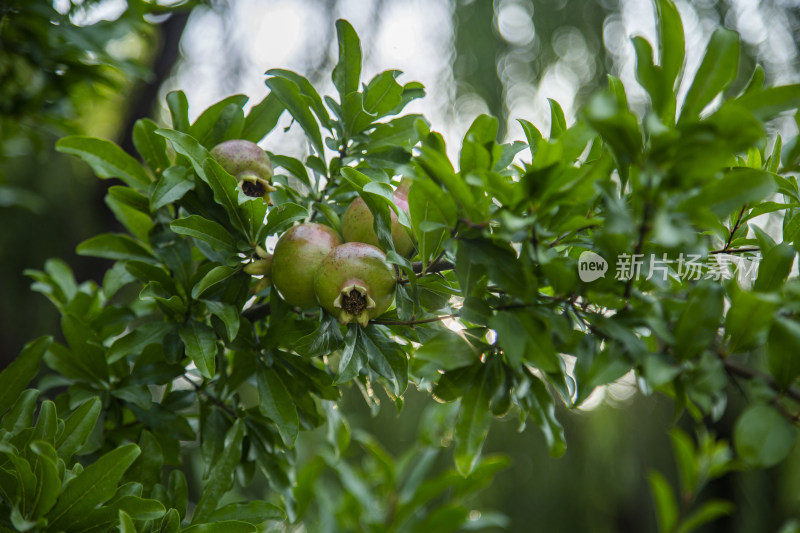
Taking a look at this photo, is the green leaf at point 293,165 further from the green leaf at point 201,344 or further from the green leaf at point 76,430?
the green leaf at point 76,430

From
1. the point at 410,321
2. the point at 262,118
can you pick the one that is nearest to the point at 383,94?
the point at 262,118

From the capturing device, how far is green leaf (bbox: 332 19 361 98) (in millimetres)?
632

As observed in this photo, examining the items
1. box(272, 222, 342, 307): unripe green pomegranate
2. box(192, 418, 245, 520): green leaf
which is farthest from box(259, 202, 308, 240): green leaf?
box(192, 418, 245, 520): green leaf

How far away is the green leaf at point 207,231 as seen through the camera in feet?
1.77

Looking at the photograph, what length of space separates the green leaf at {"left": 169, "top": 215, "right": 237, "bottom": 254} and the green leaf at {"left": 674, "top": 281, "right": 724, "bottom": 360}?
408 millimetres

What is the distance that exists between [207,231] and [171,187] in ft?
0.22

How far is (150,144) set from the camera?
687mm

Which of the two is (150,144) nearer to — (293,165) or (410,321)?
(293,165)

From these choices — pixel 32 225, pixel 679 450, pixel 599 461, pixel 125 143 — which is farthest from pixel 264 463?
pixel 599 461

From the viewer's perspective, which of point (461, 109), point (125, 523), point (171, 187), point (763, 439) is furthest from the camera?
point (461, 109)

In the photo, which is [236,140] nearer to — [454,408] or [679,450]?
[454,408]

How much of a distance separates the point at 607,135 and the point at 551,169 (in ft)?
0.17

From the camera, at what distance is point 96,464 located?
0.52 metres

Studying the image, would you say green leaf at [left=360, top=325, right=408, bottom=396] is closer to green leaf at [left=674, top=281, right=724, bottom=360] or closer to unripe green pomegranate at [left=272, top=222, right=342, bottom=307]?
unripe green pomegranate at [left=272, top=222, right=342, bottom=307]
